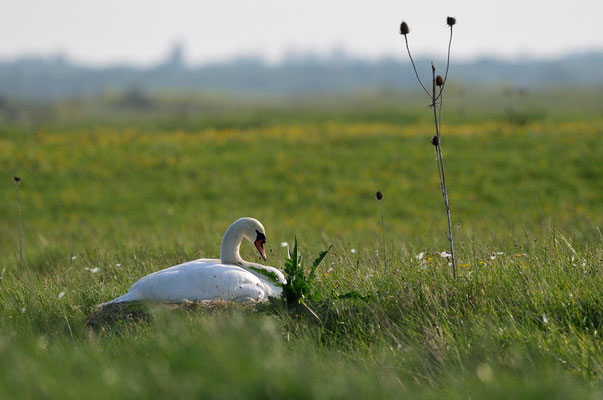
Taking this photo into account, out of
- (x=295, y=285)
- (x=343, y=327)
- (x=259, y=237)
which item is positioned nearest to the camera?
(x=343, y=327)

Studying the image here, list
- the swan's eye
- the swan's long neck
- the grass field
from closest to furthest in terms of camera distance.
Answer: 1. the grass field
2. the swan's long neck
3. the swan's eye

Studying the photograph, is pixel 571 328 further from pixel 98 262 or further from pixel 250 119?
pixel 250 119

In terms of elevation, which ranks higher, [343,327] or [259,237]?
[259,237]

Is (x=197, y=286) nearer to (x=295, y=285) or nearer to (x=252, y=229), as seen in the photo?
(x=295, y=285)

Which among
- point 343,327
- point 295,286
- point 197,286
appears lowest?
point 343,327

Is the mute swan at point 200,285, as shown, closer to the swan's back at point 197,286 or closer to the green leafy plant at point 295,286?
the swan's back at point 197,286

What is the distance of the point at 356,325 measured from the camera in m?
5.82

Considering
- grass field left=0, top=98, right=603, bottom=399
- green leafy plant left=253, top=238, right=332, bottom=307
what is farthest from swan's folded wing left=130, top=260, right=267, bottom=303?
green leafy plant left=253, top=238, right=332, bottom=307

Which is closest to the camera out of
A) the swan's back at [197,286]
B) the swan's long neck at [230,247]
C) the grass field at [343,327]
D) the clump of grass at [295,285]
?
the grass field at [343,327]

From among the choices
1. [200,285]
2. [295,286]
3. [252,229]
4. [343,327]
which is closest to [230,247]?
[252,229]

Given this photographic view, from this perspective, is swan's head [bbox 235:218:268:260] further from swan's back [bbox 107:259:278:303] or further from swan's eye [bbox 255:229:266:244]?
swan's back [bbox 107:259:278:303]

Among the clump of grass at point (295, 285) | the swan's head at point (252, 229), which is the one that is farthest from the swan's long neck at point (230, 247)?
the clump of grass at point (295, 285)

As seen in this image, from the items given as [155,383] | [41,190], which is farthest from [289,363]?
[41,190]

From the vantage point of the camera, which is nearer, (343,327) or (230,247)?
(343,327)
